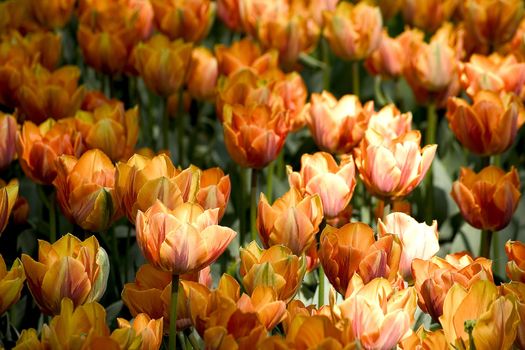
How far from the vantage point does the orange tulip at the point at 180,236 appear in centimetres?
135

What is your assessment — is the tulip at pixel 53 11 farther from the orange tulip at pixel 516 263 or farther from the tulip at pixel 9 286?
the orange tulip at pixel 516 263

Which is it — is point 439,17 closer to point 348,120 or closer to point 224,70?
point 224,70

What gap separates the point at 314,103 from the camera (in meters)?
1.96

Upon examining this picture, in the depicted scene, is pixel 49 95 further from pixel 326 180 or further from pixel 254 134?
pixel 326 180

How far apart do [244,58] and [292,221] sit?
0.87 m

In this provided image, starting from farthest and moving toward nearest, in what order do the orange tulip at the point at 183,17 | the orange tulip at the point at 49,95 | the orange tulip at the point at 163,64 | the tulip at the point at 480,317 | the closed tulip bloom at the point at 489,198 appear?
the orange tulip at the point at 183,17
the orange tulip at the point at 163,64
the orange tulip at the point at 49,95
the closed tulip bloom at the point at 489,198
the tulip at the point at 480,317

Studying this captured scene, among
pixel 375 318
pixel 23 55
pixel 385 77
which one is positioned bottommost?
pixel 385 77

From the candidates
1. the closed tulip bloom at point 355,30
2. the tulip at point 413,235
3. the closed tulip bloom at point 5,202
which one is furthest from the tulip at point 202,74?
the tulip at point 413,235

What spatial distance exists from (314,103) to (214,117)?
102cm

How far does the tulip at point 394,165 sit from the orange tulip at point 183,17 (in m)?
0.83

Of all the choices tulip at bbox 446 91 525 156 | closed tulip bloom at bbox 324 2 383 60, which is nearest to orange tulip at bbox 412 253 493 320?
tulip at bbox 446 91 525 156

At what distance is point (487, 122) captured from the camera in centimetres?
190

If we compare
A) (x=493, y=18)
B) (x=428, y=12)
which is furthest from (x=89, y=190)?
(x=428, y=12)

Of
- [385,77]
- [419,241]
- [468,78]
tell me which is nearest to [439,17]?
[385,77]
